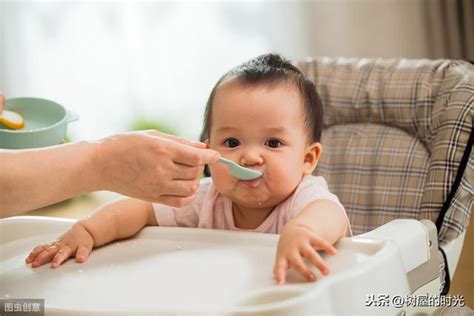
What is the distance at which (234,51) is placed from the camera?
9.28ft

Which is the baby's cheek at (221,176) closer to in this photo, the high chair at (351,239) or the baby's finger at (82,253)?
the high chair at (351,239)

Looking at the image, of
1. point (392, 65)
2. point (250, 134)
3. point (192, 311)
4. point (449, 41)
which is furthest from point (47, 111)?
point (449, 41)

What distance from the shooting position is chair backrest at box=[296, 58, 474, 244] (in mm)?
1379

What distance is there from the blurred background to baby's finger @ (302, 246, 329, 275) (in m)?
1.84

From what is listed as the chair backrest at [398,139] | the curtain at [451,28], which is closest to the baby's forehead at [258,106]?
the chair backrest at [398,139]

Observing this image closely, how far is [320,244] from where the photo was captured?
96 cm

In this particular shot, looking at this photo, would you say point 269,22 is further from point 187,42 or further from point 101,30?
point 101,30

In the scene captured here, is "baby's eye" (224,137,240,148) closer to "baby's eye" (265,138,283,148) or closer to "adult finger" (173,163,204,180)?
"baby's eye" (265,138,283,148)

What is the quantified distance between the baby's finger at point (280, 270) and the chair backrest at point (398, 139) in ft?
1.71

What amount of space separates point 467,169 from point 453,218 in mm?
92

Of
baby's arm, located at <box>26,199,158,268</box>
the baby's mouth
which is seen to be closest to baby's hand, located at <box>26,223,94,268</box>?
baby's arm, located at <box>26,199,158,268</box>

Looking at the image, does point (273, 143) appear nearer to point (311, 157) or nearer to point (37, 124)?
point (311, 157)

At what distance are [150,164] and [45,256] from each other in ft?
0.74

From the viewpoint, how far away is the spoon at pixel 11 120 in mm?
1209
